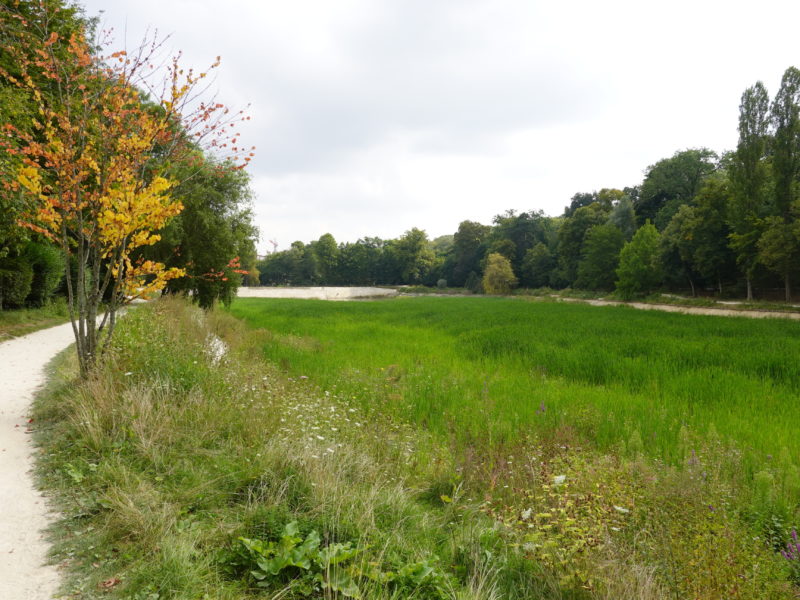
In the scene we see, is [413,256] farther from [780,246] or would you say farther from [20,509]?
[20,509]

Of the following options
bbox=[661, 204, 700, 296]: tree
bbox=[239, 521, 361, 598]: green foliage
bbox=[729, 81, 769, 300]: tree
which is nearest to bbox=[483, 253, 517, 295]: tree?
bbox=[661, 204, 700, 296]: tree

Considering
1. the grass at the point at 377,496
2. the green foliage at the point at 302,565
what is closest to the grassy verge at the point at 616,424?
the grass at the point at 377,496

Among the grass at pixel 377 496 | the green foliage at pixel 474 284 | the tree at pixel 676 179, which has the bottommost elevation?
the green foliage at pixel 474 284

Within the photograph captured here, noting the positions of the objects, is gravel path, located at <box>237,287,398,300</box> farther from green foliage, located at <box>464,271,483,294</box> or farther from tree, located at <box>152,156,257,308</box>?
tree, located at <box>152,156,257,308</box>

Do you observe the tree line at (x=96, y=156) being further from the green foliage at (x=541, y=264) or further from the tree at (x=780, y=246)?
the green foliage at (x=541, y=264)

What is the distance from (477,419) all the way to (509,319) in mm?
14987

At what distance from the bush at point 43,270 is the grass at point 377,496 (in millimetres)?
11711

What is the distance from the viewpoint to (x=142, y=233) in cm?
550

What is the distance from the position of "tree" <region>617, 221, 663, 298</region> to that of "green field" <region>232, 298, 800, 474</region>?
91.9ft

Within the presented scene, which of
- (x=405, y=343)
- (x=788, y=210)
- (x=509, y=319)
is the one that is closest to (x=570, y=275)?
(x=788, y=210)

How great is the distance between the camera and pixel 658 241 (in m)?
42.2

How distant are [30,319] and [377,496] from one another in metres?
16.3

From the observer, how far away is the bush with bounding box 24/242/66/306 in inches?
607

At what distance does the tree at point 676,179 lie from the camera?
185 ft
